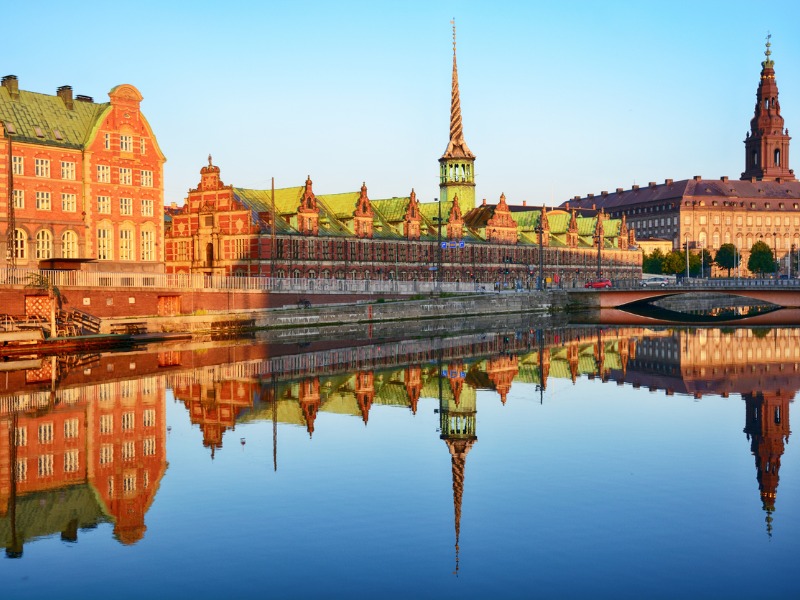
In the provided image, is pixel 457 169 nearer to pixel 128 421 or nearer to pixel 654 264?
pixel 654 264

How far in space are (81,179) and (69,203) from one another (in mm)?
2269

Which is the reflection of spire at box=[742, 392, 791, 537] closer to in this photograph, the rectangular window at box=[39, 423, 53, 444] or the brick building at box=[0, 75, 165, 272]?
the rectangular window at box=[39, 423, 53, 444]

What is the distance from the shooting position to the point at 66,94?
73.7 metres

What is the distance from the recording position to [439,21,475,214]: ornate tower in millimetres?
136875

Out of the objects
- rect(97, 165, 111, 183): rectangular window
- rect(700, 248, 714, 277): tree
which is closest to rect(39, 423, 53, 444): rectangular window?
rect(97, 165, 111, 183): rectangular window

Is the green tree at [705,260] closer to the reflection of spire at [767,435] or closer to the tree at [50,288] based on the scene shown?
the tree at [50,288]

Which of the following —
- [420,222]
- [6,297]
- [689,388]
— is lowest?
[689,388]

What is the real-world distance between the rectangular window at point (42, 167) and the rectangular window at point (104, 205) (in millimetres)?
4518

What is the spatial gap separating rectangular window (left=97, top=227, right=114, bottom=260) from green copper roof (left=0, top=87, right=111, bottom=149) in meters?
6.70

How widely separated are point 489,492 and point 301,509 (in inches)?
187

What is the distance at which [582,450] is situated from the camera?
27.7 meters

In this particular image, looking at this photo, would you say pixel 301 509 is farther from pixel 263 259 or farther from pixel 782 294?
pixel 782 294

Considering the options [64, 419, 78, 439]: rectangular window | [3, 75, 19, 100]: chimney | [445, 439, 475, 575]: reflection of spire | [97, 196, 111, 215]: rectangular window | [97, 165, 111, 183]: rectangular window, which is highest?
[3, 75, 19, 100]: chimney

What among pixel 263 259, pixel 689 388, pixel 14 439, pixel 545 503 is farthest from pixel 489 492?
pixel 263 259
